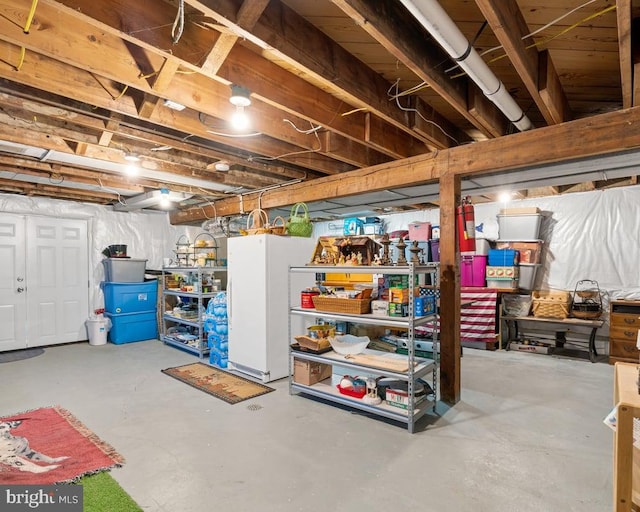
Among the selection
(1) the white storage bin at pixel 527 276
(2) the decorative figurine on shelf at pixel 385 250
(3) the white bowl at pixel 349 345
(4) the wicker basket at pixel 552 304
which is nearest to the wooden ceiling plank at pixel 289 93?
(2) the decorative figurine on shelf at pixel 385 250

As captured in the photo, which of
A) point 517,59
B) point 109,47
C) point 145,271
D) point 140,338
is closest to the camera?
point 517,59

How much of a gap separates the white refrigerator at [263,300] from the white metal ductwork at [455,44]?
2537mm

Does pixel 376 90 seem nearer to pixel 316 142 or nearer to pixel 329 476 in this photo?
pixel 316 142

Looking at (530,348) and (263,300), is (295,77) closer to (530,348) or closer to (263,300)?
(263,300)

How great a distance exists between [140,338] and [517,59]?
6.57 m

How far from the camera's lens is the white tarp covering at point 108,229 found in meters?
5.86

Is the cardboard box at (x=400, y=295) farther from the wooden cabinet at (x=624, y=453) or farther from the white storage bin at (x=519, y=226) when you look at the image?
the white storage bin at (x=519, y=226)

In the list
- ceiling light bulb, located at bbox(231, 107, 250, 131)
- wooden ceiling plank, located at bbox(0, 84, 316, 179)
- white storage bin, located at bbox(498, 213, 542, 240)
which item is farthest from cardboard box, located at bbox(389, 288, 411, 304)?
white storage bin, located at bbox(498, 213, 542, 240)

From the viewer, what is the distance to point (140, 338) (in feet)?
20.7

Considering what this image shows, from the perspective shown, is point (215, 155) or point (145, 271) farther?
point (145, 271)

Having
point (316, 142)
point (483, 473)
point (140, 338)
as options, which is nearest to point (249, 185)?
point (316, 142)

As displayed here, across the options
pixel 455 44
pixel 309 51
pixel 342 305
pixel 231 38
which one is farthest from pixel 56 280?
pixel 455 44

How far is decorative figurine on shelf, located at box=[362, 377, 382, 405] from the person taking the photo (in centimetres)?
316

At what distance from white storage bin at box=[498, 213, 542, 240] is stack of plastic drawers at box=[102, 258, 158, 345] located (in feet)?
19.9
